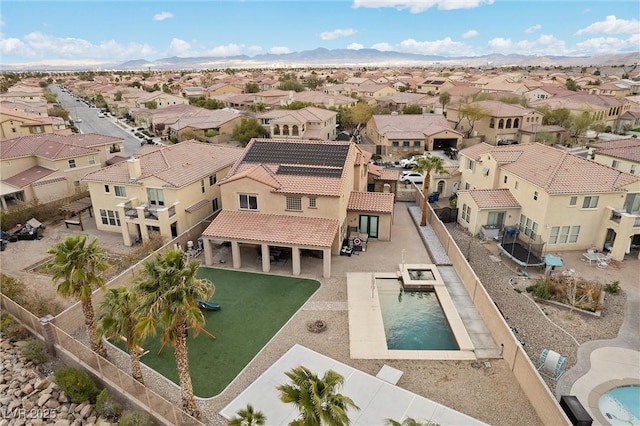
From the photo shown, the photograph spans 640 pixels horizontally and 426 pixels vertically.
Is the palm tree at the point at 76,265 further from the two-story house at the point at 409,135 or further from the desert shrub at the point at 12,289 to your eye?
the two-story house at the point at 409,135

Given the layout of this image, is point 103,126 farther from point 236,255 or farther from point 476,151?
point 476,151

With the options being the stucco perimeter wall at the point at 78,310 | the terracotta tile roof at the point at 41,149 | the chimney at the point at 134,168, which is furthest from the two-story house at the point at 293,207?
the terracotta tile roof at the point at 41,149

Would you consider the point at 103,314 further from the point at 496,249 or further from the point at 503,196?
the point at 503,196

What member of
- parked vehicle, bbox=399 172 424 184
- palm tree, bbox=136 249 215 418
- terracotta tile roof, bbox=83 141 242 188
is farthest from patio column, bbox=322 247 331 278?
parked vehicle, bbox=399 172 424 184

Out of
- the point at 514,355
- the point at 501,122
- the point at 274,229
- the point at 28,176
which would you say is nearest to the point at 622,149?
A: the point at 501,122

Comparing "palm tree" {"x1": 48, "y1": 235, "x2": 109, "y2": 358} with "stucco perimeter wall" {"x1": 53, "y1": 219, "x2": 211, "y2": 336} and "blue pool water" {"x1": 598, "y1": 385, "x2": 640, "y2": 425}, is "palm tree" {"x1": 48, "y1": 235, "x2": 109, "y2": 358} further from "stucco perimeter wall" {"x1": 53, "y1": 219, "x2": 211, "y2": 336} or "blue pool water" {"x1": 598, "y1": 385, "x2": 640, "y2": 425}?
"blue pool water" {"x1": 598, "y1": 385, "x2": 640, "y2": 425}

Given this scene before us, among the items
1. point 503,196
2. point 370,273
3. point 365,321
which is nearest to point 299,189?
point 370,273
